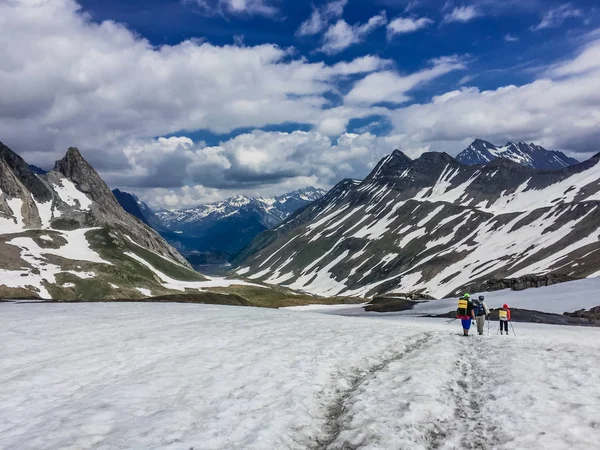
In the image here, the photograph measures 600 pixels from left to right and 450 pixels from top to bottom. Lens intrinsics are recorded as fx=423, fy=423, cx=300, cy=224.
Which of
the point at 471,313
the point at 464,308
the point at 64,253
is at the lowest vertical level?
the point at 471,313

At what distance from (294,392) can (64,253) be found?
13624 centimetres

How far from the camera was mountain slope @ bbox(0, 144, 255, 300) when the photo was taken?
104 meters

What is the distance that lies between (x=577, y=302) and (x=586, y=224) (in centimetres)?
13416

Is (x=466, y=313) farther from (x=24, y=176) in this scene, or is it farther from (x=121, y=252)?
(x=24, y=176)

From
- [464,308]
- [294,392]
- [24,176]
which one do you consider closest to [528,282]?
[464,308]

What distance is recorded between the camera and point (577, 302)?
46.5 metres

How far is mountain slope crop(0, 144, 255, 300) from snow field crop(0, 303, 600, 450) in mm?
75412

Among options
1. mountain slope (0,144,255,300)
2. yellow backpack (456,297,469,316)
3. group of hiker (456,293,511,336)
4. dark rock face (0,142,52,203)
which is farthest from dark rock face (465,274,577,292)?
dark rock face (0,142,52,203)

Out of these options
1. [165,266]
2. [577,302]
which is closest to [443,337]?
[577,302]

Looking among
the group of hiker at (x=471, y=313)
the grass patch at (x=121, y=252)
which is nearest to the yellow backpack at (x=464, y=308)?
the group of hiker at (x=471, y=313)

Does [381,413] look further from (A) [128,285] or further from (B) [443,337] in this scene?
(A) [128,285]

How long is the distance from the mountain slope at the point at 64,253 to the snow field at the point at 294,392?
7541 centimetres

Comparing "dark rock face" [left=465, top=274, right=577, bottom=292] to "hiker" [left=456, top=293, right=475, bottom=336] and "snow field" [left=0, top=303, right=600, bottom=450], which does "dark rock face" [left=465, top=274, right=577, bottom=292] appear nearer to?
"hiker" [left=456, top=293, right=475, bottom=336]

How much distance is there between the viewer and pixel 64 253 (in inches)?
5133
